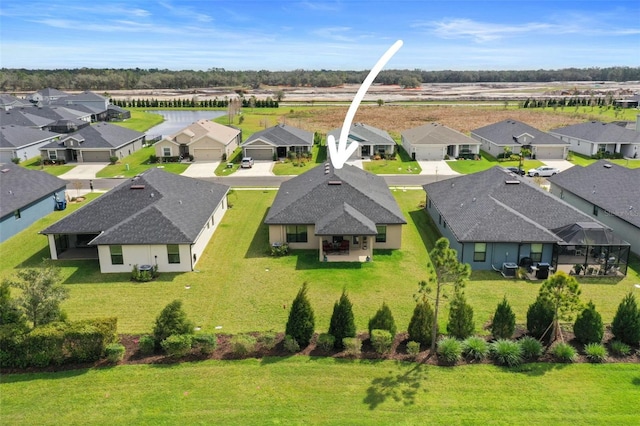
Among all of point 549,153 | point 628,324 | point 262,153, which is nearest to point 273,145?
point 262,153

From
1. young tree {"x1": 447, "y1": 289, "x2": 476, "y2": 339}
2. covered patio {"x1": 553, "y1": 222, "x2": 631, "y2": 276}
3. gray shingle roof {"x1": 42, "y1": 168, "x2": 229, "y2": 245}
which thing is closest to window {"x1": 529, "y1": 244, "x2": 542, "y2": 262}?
covered patio {"x1": 553, "y1": 222, "x2": 631, "y2": 276}

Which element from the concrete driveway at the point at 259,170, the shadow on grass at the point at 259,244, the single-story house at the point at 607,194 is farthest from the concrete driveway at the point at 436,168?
the shadow on grass at the point at 259,244

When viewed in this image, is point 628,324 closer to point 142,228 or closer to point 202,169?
point 142,228

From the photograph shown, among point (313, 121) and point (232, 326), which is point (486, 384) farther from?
point (313, 121)

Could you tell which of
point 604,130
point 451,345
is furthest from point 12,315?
point 604,130

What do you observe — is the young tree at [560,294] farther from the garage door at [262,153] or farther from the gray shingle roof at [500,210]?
the garage door at [262,153]

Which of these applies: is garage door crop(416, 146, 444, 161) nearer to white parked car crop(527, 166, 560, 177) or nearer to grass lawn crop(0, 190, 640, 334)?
white parked car crop(527, 166, 560, 177)
